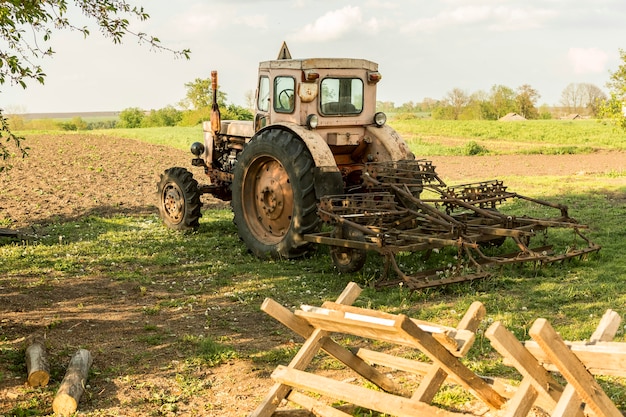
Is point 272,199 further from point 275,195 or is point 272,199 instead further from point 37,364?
point 37,364

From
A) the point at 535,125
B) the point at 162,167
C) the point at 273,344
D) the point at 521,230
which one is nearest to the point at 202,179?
the point at 162,167

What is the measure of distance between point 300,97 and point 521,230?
11.8ft

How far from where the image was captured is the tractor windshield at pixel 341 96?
11.0 meters

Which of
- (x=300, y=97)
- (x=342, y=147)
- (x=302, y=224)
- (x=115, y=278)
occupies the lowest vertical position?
(x=115, y=278)

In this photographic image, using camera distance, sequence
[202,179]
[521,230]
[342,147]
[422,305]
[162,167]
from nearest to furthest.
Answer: [422,305] → [521,230] → [342,147] → [202,179] → [162,167]

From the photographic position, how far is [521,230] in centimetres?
928

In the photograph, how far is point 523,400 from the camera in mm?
4117

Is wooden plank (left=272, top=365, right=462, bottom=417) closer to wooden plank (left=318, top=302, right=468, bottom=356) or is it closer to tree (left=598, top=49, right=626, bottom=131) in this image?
wooden plank (left=318, top=302, right=468, bottom=356)

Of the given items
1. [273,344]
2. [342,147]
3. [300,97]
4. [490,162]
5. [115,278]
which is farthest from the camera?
[490,162]

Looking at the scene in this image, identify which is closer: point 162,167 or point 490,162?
point 162,167

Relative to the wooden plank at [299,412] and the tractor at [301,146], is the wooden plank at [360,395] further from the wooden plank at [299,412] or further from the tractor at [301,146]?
the tractor at [301,146]

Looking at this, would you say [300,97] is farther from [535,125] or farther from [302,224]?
[535,125]

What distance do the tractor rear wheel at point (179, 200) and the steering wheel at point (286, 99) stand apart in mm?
2370

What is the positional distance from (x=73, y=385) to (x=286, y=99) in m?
6.17
